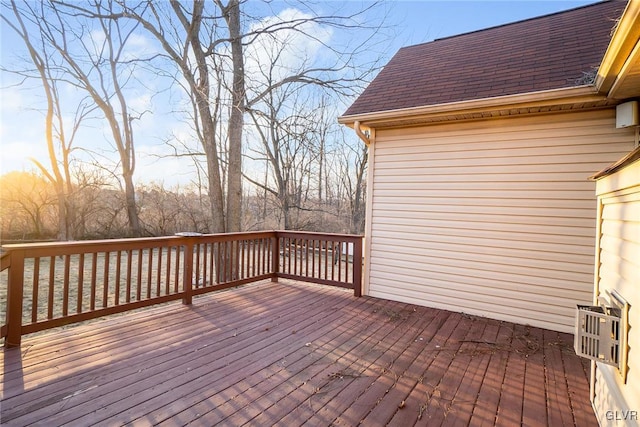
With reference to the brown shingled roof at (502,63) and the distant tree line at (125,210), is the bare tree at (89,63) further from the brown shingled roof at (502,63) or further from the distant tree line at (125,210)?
the brown shingled roof at (502,63)

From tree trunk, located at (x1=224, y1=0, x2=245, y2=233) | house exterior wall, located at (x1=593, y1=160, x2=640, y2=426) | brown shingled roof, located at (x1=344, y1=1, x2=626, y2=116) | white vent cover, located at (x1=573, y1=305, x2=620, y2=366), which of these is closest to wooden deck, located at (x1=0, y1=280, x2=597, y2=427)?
house exterior wall, located at (x1=593, y1=160, x2=640, y2=426)

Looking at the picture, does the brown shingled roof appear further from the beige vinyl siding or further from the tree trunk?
the tree trunk

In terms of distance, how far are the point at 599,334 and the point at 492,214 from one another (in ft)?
7.90

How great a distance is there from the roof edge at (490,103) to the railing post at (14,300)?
12.7ft

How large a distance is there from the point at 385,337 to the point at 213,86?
7146mm

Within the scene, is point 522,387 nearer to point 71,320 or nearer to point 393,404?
point 393,404

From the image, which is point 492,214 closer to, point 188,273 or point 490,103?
point 490,103

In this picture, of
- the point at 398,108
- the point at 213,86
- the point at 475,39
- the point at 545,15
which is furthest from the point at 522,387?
the point at 213,86

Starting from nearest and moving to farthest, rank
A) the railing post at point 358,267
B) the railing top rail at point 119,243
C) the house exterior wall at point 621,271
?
1. the house exterior wall at point 621,271
2. the railing top rail at point 119,243
3. the railing post at point 358,267

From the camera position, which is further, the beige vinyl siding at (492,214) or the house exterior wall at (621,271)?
the beige vinyl siding at (492,214)

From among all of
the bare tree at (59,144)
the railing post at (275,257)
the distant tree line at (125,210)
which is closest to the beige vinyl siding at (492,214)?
the railing post at (275,257)

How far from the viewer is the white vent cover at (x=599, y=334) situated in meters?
1.63

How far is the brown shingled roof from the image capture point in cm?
361

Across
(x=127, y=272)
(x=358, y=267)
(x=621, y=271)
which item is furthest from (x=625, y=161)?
(x=127, y=272)
